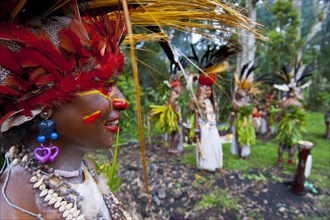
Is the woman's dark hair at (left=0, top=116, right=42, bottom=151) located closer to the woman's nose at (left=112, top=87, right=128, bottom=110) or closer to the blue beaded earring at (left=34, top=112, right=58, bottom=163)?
the blue beaded earring at (left=34, top=112, right=58, bottom=163)

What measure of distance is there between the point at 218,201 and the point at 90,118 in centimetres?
333

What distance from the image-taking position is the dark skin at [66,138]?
103 centimetres

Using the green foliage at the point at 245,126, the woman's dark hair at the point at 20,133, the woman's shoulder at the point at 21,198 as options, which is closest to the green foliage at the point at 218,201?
the green foliage at the point at 245,126

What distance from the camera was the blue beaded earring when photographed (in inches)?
40.4

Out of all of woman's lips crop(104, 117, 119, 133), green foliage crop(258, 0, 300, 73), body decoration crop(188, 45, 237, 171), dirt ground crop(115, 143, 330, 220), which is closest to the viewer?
woman's lips crop(104, 117, 119, 133)

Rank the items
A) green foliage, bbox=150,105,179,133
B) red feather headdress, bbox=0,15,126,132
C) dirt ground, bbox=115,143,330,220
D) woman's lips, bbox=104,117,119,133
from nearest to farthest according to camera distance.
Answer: red feather headdress, bbox=0,15,126,132
woman's lips, bbox=104,117,119,133
dirt ground, bbox=115,143,330,220
green foliage, bbox=150,105,179,133

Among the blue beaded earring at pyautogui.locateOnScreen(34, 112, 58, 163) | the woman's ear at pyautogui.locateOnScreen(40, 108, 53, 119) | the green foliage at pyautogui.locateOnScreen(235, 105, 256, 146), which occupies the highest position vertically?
the woman's ear at pyautogui.locateOnScreen(40, 108, 53, 119)

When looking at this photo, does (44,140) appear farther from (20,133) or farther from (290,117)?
(290,117)

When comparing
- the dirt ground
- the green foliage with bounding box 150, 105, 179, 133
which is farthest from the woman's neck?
the green foliage with bounding box 150, 105, 179, 133

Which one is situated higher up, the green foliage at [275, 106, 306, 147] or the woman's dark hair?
the woman's dark hair

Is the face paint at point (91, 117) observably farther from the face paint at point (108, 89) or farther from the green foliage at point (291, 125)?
the green foliage at point (291, 125)

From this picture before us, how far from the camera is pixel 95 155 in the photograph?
5605 mm

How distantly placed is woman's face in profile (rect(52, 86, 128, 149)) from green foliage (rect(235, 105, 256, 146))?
468 cm

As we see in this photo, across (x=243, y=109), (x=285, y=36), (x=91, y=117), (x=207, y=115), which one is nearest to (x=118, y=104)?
(x=91, y=117)
